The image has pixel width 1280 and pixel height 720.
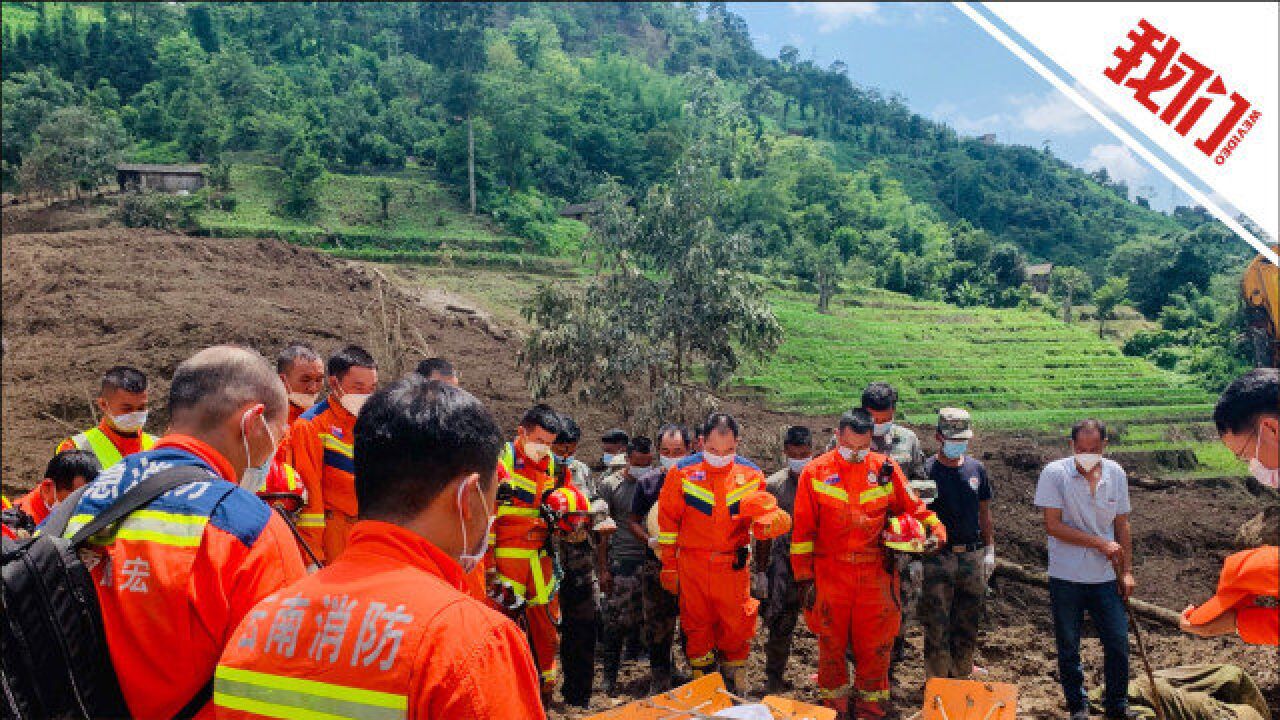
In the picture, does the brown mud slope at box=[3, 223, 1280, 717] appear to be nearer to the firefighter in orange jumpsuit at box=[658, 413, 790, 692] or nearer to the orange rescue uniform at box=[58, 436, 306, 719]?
the firefighter in orange jumpsuit at box=[658, 413, 790, 692]

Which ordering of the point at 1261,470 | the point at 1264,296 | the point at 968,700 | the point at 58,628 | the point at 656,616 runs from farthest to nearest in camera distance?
the point at 1264,296, the point at 656,616, the point at 968,700, the point at 1261,470, the point at 58,628

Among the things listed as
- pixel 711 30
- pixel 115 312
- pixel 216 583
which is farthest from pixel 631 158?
pixel 711 30

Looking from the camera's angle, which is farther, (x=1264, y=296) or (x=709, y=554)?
(x=1264, y=296)

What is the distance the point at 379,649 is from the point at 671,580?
4.24 m

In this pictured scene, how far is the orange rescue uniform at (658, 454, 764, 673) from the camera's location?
5.48m

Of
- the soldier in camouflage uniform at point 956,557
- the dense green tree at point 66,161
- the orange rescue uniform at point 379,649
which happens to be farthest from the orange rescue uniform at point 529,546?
the dense green tree at point 66,161

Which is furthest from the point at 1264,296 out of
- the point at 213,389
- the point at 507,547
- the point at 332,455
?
the point at 213,389

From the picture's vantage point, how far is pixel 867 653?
5250mm

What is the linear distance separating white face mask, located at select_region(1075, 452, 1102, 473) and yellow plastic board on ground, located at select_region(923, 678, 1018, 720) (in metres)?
1.67

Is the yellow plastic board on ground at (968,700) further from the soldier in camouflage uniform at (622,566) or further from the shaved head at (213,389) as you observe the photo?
the shaved head at (213,389)

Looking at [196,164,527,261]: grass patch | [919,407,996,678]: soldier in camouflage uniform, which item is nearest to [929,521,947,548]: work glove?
[919,407,996,678]: soldier in camouflage uniform

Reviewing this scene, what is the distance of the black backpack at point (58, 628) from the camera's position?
205 centimetres

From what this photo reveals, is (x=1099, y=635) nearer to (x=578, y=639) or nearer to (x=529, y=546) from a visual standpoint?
(x=578, y=639)

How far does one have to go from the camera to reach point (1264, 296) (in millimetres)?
9047
